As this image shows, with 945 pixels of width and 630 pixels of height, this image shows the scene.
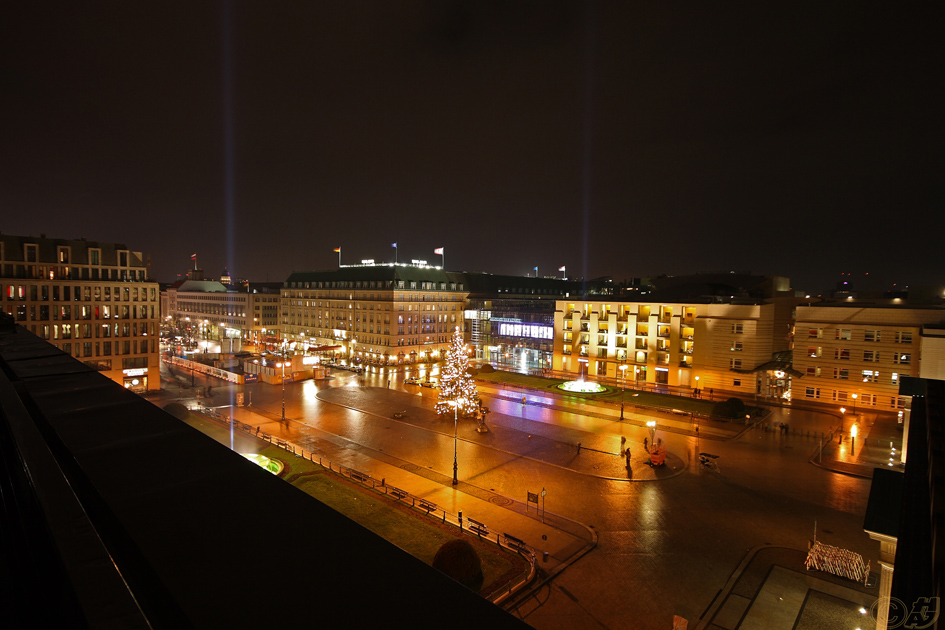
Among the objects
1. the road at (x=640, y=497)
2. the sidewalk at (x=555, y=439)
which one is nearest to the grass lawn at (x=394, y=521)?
the road at (x=640, y=497)

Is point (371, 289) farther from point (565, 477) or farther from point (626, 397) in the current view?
point (565, 477)

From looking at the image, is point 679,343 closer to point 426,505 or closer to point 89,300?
point 426,505

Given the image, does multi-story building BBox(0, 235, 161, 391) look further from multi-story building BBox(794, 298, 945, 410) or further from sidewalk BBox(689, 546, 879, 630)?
multi-story building BBox(794, 298, 945, 410)

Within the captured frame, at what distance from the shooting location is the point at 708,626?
659 inches

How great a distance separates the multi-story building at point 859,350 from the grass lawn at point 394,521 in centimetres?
4899

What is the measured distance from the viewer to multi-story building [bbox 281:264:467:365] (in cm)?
8081

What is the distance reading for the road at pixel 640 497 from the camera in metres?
18.5

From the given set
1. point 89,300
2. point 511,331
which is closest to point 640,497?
point 511,331

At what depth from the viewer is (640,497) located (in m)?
27.7

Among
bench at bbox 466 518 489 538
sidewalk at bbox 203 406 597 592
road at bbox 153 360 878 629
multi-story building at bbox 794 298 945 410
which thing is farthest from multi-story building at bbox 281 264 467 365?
bench at bbox 466 518 489 538

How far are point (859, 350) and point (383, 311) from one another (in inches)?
→ 2459

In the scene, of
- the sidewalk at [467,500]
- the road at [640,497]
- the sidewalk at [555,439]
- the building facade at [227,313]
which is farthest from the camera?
the building facade at [227,313]

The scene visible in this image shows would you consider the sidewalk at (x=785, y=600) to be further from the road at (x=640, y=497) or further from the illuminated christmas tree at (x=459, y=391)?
the illuminated christmas tree at (x=459, y=391)

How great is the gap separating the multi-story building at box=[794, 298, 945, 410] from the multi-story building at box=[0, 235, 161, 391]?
243ft
